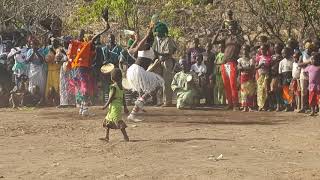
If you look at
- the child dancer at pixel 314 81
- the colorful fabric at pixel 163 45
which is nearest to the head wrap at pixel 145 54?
the colorful fabric at pixel 163 45

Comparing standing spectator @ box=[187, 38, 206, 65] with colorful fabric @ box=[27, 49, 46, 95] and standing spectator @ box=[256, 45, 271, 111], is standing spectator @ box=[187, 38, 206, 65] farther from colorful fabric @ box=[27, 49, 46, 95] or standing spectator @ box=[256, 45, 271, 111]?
colorful fabric @ box=[27, 49, 46, 95]

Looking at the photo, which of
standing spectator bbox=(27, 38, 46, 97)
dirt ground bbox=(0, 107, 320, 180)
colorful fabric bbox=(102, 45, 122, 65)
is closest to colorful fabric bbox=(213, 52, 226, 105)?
dirt ground bbox=(0, 107, 320, 180)

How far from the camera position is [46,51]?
16016 mm

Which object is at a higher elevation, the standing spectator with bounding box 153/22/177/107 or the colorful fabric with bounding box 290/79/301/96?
the standing spectator with bounding box 153/22/177/107

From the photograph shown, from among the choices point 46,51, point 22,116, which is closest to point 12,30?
point 46,51

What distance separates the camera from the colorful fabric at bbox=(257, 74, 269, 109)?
1410 centimetres

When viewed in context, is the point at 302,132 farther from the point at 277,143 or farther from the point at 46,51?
the point at 46,51

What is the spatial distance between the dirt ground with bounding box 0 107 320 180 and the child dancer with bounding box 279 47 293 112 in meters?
0.59

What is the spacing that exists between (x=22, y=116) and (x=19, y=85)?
7.71 feet

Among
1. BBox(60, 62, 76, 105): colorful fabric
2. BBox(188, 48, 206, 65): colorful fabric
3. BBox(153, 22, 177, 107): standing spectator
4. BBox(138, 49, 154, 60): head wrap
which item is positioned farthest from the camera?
BBox(60, 62, 76, 105): colorful fabric

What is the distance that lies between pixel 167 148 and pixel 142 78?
9.66 feet

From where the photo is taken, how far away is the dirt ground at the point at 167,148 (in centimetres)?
754

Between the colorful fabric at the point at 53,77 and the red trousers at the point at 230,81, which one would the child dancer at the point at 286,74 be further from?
the colorful fabric at the point at 53,77

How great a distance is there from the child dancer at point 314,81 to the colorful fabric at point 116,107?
457 cm
